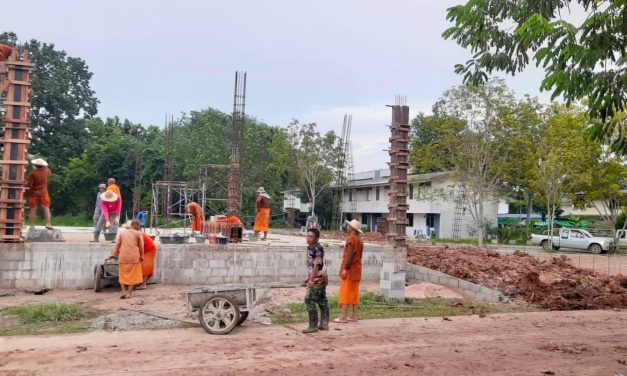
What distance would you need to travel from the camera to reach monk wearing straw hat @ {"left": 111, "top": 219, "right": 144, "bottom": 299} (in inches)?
450

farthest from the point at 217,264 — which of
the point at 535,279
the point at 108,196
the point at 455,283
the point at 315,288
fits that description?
the point at 535,279

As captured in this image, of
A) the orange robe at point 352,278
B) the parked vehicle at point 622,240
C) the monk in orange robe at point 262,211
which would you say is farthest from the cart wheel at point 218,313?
the parked vehicle at point 622,240

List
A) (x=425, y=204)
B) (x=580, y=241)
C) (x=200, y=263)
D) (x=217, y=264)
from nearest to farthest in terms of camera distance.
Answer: (x=200, y=263)
(x=217, y=264)
(x=580, y=241)
(x=425, y=204)

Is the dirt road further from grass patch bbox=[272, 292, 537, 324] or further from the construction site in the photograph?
grass patch bbox=[272, 292, 537, 324]

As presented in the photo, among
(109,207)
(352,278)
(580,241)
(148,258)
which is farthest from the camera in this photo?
(580,241)

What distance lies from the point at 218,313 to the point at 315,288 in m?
1.49

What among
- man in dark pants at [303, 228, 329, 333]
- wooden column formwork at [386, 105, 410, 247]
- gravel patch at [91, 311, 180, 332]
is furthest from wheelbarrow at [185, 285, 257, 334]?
wooden column formwork at [386, 105, 410, 247]

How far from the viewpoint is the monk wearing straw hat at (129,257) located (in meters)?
11.4

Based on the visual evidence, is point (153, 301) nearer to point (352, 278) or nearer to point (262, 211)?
point (352, 278)

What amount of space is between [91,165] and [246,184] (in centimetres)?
1273

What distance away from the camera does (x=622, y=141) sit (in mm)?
7211

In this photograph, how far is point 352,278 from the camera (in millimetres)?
9500

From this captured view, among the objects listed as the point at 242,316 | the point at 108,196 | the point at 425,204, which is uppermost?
the point at 425,204

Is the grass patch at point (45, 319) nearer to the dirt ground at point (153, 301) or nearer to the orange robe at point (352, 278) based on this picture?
the dirt ground at point (153, 301)
